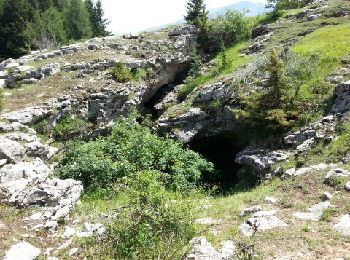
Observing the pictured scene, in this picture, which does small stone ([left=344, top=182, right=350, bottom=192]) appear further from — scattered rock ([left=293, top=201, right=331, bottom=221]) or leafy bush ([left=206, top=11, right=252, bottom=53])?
leafy bush ([left=206, top=11, right=252, bottom=53])

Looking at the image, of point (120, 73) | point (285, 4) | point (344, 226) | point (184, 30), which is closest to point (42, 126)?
point (120, 73)

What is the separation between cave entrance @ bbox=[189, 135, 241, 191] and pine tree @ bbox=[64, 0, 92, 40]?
3457cm

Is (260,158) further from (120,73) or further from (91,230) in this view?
(120,73)

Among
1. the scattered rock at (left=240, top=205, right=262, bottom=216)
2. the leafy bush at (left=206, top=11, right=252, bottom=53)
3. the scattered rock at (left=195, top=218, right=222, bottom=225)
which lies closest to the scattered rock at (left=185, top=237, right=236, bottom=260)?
the scattered rock at (left=195, top=218, right=222, bottom=225)

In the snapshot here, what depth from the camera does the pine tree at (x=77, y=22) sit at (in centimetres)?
5381

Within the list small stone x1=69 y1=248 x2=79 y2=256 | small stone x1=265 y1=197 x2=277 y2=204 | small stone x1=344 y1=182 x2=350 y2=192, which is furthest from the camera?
small stone x1=265 y1=197 x2=277 y2=204

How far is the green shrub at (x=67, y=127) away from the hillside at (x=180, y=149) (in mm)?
86

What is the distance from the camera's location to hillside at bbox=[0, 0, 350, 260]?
11492 millimetres

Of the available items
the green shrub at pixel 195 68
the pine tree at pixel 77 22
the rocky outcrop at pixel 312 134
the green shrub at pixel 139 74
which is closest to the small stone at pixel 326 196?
the rocky outcrop at pixel 312 134

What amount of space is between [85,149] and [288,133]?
10.1 metres

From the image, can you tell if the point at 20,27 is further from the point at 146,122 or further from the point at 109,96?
the point at 146,122

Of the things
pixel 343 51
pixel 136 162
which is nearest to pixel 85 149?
pixel 136 162

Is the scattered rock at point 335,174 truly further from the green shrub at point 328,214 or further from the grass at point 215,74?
the grass at point 215,74

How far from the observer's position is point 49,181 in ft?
52.5
